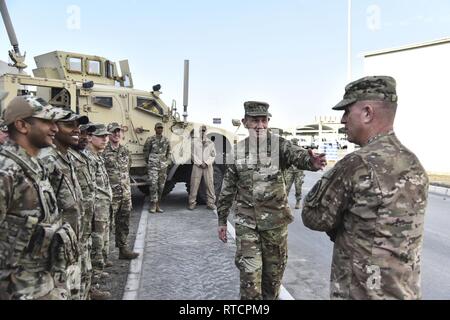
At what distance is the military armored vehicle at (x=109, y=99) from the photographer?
24.6ft

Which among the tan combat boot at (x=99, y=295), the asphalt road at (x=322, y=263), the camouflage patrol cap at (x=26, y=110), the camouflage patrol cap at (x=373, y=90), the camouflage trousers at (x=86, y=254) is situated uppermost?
the camouflage patrol cap at (x=373, y=90)

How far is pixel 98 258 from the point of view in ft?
13.2

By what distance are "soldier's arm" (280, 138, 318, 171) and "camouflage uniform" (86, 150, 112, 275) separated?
6.14 feet

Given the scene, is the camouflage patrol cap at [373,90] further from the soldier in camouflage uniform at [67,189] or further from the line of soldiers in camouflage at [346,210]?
the soldier in camouflage uniform at [67,189]

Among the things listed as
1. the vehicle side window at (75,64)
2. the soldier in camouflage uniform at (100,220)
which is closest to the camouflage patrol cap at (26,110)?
the soldier in camouflage uniform at (100,220)

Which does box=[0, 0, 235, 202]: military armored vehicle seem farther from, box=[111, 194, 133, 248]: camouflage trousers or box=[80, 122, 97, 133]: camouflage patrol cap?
box=[80, 122, 97, 133]: camouflage patrol cap

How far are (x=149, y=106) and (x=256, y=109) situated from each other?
5441mm

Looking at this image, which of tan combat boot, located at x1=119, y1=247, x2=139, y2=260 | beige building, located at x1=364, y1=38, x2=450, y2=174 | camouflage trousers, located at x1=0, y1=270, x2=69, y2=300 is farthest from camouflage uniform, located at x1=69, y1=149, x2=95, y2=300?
beige building, located at x1=364, y1=38, x2=450, y2=174

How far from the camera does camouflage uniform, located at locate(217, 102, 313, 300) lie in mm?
3148

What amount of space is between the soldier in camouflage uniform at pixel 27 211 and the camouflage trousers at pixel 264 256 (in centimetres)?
139
